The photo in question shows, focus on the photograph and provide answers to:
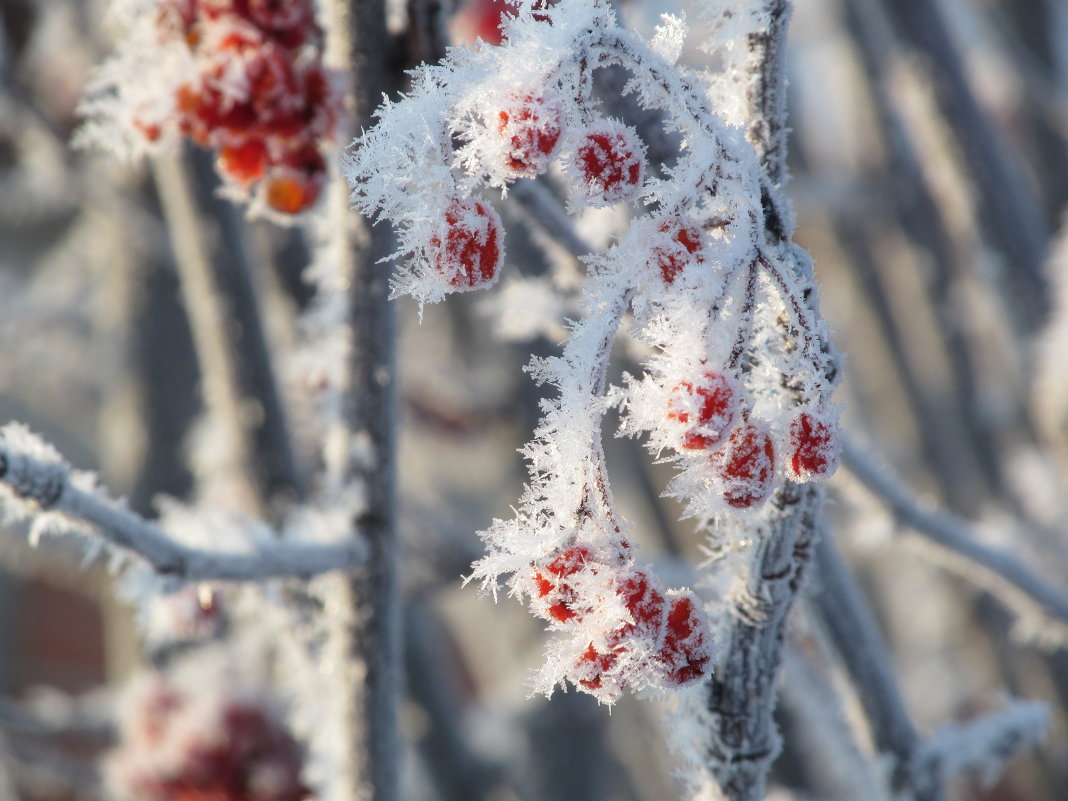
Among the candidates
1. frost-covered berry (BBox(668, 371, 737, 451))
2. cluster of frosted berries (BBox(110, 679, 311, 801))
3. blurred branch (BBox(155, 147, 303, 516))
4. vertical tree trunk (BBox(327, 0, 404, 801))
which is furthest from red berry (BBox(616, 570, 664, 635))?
cluster of frosted berries (BBox(110, 679, 311, 801))

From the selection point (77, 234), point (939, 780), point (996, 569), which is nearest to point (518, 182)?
point (939, 780)

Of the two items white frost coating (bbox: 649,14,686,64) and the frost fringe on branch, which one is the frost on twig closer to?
the frost fringe on branch

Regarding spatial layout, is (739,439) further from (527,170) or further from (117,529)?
(117,529)

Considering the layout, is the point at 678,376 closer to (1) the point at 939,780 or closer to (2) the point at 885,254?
(1) the point at 939,780

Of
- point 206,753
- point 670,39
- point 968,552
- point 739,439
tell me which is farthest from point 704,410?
point 206,753

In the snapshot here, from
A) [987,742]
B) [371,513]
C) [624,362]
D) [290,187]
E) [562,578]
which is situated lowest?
[987,742]
